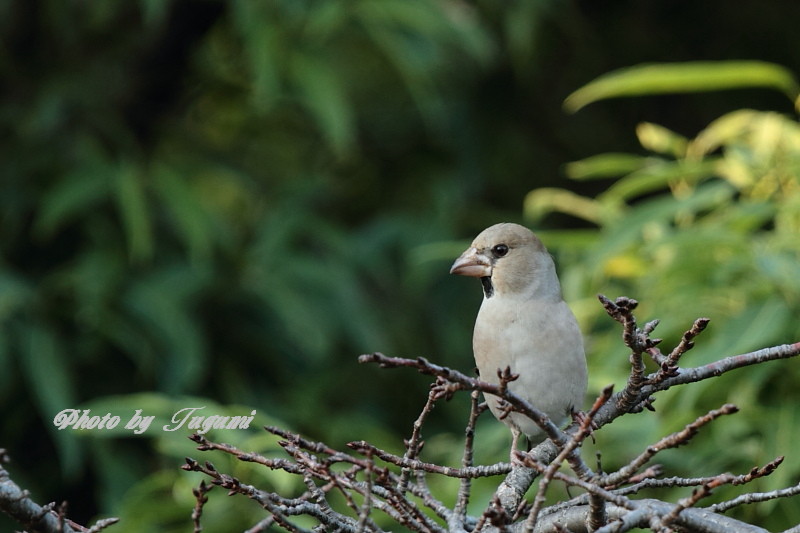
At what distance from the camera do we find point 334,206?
21.6 ft

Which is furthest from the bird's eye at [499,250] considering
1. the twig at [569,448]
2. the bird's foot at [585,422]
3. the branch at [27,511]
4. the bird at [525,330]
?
the branch at [27,511]

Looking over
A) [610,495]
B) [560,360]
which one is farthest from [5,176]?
[610,495]

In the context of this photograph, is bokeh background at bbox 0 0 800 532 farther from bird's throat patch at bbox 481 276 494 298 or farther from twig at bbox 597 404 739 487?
twig at bbox 597 404 739 487

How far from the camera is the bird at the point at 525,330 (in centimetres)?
255

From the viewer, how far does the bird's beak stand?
2725 mm

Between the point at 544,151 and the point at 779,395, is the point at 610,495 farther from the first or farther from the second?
the point at 544,151

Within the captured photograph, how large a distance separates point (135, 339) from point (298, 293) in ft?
2.82

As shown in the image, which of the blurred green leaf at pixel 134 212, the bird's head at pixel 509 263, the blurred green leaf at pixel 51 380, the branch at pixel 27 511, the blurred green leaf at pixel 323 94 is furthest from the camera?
the blurred green leaf at pixel 323 94

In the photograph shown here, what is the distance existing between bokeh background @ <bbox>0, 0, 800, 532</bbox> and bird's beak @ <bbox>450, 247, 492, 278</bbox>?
978 millimetres

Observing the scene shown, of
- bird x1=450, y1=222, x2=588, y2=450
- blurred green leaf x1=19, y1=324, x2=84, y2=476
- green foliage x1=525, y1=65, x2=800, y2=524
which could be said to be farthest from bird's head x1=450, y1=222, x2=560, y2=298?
blurred green leaf x1=19, y1=324, x2=84, y2=476

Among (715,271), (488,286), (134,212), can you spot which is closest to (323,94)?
(134,212)

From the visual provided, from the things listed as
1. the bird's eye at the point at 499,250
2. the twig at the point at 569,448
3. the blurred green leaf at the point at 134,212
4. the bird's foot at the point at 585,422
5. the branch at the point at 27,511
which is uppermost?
the blurred green leaf at the point at 134,212

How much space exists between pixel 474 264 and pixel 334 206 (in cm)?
389

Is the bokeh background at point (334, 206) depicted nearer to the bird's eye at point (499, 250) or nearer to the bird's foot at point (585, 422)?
the bird's eye at point (499, 250)
